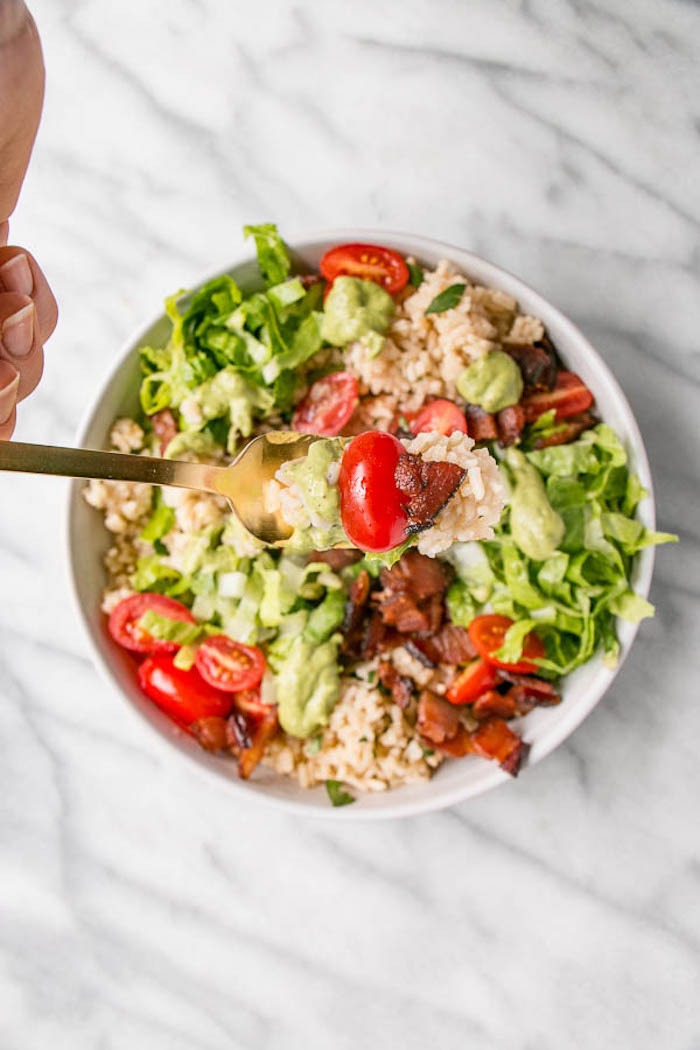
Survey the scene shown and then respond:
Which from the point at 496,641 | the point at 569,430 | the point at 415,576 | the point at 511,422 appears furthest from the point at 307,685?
the point at 569,430

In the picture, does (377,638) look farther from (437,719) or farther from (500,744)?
(500,744)

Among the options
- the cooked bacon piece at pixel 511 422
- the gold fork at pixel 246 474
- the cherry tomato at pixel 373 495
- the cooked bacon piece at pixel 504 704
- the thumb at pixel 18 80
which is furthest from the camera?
the cooked bacon piece at pixel 504 704

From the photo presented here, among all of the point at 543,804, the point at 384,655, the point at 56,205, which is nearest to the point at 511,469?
the point at 384,655

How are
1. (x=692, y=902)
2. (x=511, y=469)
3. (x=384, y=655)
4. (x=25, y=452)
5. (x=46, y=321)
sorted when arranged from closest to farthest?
(x=25, y=452) < (x=46, y=321) < (x=511, y=469) < (x=384, y=655) < (x=692, y=902)

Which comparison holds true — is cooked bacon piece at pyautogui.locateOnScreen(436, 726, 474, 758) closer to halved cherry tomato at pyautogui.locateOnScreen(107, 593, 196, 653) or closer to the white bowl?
the white bowl

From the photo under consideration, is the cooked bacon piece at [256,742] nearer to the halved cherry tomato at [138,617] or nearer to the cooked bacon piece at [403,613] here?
the halved cherry tomato at [138,617]

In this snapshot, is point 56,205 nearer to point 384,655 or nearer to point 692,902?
point 384,655

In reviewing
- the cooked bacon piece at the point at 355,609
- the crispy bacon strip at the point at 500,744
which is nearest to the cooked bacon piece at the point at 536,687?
the crispy bacon strip at the point at 500,744
